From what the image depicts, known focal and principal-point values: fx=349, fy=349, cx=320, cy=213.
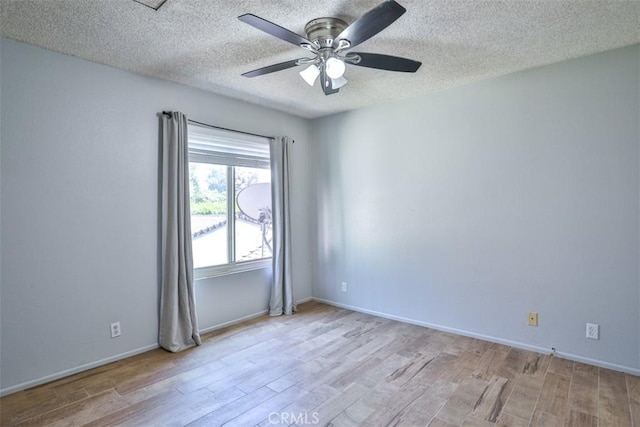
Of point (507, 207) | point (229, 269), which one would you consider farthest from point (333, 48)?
point (229, 269)

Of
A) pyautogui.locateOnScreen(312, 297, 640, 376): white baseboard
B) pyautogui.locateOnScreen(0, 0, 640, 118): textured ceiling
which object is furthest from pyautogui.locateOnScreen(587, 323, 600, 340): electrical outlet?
pyautogui.locateOnScreen(0, 0, 640, 118): textured ceiling

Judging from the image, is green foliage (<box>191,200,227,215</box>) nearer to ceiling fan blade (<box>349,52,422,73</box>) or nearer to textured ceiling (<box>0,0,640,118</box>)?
textured ceiling (<box>0,0,640,118</box>)

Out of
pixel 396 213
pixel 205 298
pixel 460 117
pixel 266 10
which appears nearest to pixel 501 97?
pixel 460 117

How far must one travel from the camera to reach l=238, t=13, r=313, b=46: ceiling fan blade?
1.66 meters

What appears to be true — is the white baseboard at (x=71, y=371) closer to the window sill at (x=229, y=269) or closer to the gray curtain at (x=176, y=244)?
the gray curtain at (x=176, y=244)

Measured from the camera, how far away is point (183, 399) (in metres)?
2.31

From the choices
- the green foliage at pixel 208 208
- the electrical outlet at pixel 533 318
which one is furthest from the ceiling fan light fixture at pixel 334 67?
the electrical outlet at pixel 533 318

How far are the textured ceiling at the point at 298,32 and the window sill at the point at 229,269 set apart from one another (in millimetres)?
1830

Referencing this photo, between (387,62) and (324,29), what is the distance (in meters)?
0.44

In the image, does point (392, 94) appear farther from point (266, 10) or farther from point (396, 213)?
point (266, 10)

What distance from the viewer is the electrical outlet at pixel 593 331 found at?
2705 millimetres

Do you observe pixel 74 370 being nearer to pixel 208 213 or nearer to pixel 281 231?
pixel 208 213

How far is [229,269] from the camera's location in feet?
12.3

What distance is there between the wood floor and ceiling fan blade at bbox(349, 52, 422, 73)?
85.2 inches
